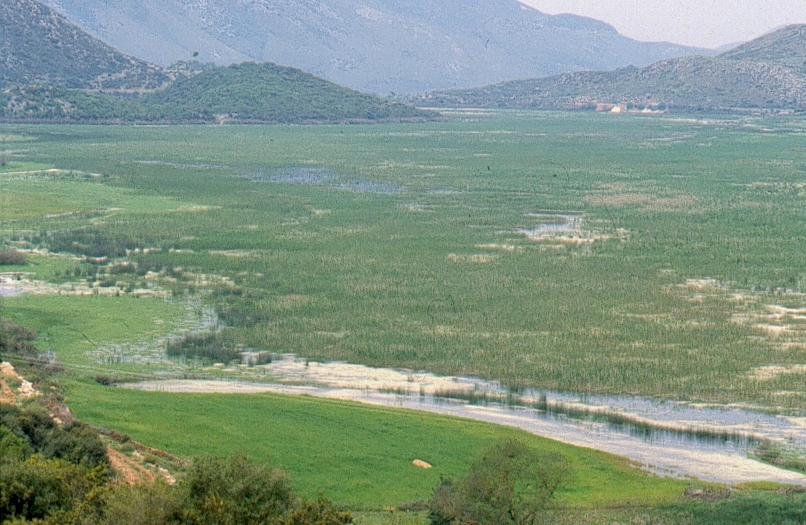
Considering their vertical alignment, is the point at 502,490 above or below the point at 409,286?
above

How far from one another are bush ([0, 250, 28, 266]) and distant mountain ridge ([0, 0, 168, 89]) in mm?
Answer: 109586

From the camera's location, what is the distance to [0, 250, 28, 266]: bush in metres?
57.5

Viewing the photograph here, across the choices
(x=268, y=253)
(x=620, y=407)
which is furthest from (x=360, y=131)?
(x=620, y=407)

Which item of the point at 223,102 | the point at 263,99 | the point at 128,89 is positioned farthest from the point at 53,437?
the point at 128,89

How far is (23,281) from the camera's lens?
53656mm

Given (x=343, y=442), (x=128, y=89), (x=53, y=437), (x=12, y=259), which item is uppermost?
(x=128, y=89)

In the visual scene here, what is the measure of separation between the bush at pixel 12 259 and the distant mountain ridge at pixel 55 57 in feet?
360

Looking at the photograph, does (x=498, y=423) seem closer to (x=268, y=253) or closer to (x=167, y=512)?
(x=167, y=512)

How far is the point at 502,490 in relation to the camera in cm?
2695

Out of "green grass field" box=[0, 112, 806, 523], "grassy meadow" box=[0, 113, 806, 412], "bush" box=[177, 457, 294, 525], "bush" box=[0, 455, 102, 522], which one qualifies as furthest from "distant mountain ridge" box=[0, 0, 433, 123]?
"bush" box=[177, 457, 294, 525]

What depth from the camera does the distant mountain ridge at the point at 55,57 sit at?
16938 cm

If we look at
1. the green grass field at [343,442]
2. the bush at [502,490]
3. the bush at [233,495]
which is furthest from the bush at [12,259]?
the bush at [233,495]

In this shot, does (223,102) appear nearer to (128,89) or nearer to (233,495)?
(128,89)

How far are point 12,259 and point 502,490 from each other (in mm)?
35861
